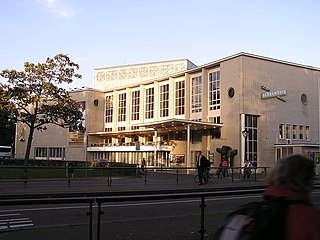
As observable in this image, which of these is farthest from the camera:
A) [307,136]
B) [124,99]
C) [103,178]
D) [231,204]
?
[124,99]

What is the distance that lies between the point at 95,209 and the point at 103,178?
17.3m

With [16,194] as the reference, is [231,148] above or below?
above

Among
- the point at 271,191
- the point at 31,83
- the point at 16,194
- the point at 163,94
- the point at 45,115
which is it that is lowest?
the point at 16,194

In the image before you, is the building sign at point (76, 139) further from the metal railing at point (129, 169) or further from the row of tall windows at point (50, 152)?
the metal railing at point (129, 169)

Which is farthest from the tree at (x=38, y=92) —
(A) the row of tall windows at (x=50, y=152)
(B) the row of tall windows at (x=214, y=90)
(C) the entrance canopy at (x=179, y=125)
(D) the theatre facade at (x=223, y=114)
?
(A) the row of tall windows at (x=50, y=152)

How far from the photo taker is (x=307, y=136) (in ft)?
171

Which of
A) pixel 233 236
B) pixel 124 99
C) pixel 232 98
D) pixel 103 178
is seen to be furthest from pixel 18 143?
pixel 233 236

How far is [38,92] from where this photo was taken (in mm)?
31094

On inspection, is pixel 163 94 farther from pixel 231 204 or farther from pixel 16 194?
pixel 231 204

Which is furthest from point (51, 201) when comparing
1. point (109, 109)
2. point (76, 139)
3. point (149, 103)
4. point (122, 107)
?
point (109, 109)

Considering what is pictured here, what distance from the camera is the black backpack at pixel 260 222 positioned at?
2.16m

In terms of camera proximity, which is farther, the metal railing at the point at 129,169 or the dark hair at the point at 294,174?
the metal railing at the point at 129,169

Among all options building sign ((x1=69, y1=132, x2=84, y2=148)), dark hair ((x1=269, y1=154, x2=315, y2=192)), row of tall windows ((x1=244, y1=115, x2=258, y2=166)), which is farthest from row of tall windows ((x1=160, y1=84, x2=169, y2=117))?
dark hair ((x1=269, y1=154, x2=315, y2=192))

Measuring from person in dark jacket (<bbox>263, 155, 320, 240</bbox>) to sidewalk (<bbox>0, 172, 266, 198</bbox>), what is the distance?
16.5 m
